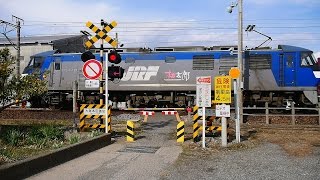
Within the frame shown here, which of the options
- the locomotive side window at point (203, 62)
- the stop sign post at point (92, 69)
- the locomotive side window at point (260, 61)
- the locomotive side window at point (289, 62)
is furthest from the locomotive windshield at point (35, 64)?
the locomotive side window at point (289, 62)

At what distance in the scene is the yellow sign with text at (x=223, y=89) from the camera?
38.0ft

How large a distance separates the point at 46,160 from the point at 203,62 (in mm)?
16921

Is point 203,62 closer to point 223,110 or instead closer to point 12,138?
point 223,110

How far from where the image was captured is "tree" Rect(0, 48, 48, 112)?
1002cm

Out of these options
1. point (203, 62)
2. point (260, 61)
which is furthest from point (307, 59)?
point (203, 62)

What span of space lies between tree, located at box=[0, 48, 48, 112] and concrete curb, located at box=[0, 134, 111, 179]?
219 centimetres

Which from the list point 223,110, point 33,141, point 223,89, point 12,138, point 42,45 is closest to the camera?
point 12,138

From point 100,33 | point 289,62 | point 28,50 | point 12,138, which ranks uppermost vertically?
point 28,50

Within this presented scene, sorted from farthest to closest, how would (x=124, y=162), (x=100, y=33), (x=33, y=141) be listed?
(x=100, y=33) → (x=33, y=141) → (x=124, y=162)

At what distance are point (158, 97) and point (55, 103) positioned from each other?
7.05 metres

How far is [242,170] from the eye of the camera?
26.9 ft

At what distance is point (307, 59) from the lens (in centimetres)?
2244

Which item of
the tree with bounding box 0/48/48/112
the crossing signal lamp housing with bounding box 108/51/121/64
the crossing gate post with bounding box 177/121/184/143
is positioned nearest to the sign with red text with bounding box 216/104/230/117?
the crossing gate post with bounding box 177/121/184/143

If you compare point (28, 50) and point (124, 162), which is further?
point (28, 50)
